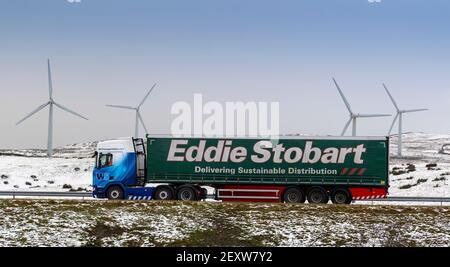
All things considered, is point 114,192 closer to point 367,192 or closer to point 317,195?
point 317,195

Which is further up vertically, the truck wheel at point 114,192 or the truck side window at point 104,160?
the truck side window at point 104,160

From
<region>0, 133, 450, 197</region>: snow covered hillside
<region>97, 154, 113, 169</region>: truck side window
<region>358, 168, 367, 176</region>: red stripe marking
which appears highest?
<region>97, 154, 113, 169</region>: truck side window

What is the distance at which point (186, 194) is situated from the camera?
32250 millimetres

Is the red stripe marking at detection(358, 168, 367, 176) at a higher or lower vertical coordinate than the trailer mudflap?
higher

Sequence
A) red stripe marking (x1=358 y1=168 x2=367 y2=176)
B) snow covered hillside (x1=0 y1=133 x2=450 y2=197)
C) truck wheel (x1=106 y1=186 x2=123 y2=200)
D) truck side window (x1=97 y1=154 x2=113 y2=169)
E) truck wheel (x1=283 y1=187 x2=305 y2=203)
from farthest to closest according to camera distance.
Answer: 1. snow covered hillside (x1=0 y1=133 x2=450 y2=197)
2. truck side window (x1=97 y1=154 x2=113 y2=169)
3. truck wheel (x1=106 y1=186 x2=123 y2=200)
4. red stripe marking (x1=358 y1=168 x2=367 y2=176)
5. truck wheel (x1=283 y1=187 x2=305 y2=203)

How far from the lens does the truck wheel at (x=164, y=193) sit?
3209 centimetres

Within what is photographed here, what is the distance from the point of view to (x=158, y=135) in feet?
107

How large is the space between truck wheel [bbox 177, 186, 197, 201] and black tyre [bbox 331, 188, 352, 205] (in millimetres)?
7369

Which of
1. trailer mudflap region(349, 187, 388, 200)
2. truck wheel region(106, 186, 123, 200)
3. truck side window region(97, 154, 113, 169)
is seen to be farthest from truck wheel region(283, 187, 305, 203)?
truck side window region(97, 154, 113, 169)

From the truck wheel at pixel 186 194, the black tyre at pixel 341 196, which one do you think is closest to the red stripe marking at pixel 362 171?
the black tyre at pixel 341 196

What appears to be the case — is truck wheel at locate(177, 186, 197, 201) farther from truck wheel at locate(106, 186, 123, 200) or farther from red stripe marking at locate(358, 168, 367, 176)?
red stripe marking at locate(358, 168, 367, 176)

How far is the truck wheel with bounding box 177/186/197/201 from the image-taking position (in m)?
32.1

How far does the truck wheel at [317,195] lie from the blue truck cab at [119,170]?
8.45 meters

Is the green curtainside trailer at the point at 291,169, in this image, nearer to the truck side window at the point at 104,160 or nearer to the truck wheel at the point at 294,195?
the truck wheel at the point at 294,195
